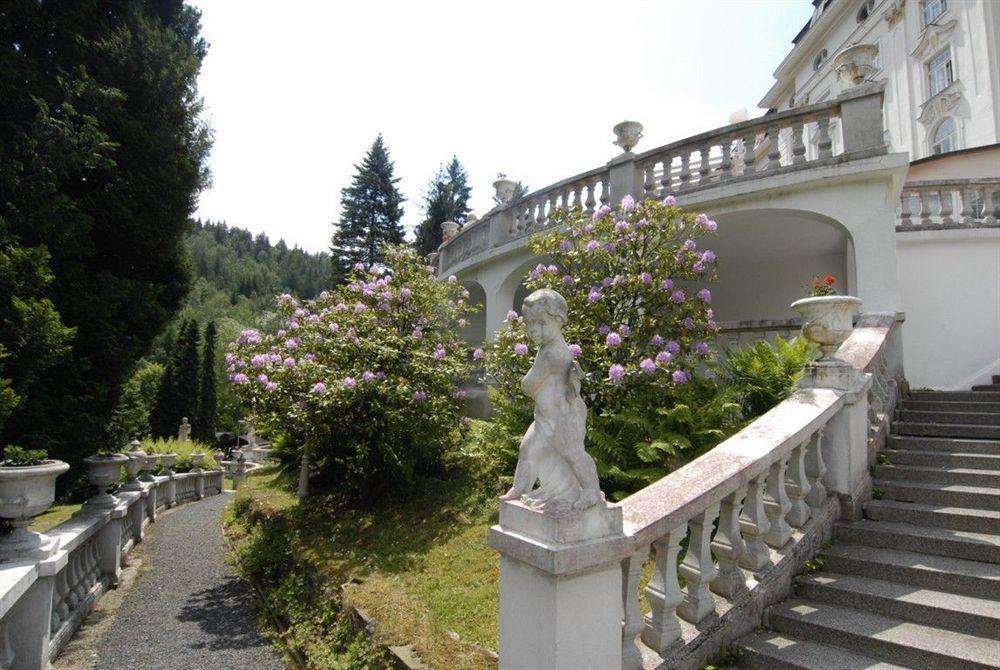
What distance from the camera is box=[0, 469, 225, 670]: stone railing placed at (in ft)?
13.8

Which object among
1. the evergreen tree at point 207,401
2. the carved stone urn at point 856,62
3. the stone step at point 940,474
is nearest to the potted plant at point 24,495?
the stone step at point 940,474

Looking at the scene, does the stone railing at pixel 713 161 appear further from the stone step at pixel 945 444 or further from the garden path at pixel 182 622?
the garden path at pixel 182 622

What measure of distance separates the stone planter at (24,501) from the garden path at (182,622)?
4.63 feet

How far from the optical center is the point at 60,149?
5934 mm

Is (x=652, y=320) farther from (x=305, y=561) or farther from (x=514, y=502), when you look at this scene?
(x=305, y=561)

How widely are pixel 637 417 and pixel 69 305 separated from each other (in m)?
6.73

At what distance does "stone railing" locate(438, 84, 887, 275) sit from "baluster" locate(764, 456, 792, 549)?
5382mm

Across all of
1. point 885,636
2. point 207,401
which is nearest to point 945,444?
point 885,636

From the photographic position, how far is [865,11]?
21188mm

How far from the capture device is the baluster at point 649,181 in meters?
8.80

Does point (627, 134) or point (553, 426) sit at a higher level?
point (627, 134)

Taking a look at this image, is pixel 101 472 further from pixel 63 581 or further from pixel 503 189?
pixel 503 189

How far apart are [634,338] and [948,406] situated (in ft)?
12.3

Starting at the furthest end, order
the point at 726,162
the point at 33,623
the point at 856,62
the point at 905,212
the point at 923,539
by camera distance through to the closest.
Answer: the point at 905,212 < the point at 726,162 < the point at 856,62 < the point at 33,623 < the point at 923,539
